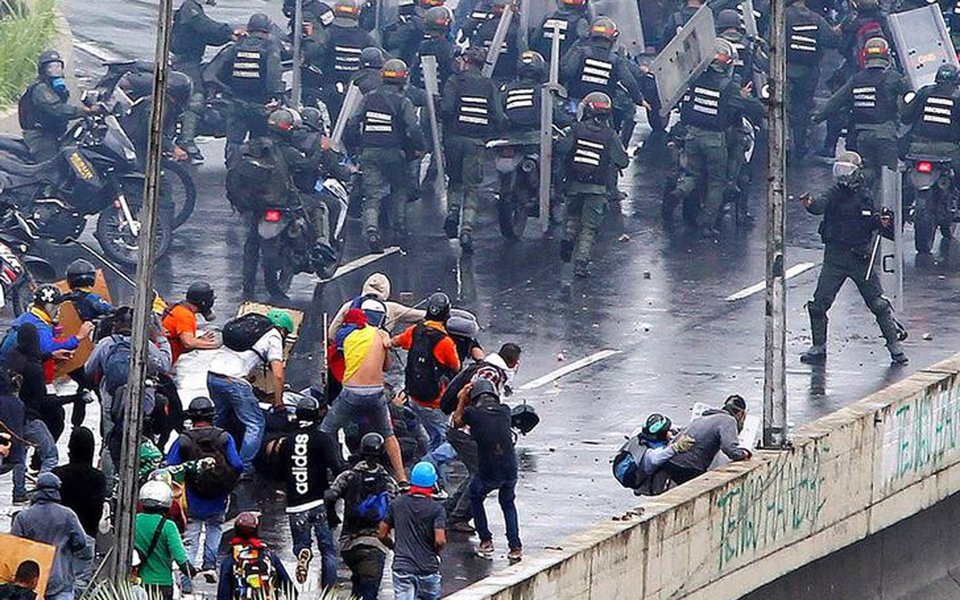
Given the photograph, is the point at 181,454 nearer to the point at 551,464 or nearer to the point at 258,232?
the point at 551,464

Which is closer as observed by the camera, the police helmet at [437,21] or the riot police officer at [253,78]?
the riot police officer at [253,78]

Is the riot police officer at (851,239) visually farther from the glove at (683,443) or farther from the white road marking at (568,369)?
the glove at (683,443)

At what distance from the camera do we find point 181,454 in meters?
17.9

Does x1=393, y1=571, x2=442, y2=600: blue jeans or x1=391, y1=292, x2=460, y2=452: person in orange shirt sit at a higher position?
x1=391, y1=292, x2=460, y2=452: person in orange shirt

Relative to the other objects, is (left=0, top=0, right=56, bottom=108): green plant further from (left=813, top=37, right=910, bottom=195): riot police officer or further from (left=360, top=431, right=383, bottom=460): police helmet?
(left=360, top=431, right=383, bottom=460): police helmet

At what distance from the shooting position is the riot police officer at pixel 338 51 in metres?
29.8

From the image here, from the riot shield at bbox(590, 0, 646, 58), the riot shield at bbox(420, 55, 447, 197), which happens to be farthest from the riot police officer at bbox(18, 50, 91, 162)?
the riot shield at bbox(590, 0, 646, 58)

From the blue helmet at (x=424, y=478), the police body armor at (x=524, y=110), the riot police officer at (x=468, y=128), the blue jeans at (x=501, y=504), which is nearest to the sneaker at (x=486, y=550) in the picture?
the blue jeans at (x=501, y=504)

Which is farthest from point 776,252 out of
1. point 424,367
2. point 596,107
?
point 596,107

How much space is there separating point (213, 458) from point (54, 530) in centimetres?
153

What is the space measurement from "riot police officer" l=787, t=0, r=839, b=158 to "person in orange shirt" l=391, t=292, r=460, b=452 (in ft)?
36.9

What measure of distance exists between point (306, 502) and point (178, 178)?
32.3 ft

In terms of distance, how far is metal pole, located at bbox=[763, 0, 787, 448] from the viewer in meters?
18.2

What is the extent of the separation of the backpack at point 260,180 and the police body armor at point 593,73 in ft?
14.2
